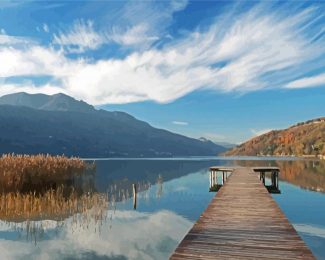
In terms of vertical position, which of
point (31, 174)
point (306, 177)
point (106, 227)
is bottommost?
point (106, 227)

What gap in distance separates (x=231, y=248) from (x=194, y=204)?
62.4 ft

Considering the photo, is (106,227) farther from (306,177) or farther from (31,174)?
(306,177)

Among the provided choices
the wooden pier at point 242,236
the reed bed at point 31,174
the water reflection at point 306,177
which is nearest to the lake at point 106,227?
the reed bed at point 31,174

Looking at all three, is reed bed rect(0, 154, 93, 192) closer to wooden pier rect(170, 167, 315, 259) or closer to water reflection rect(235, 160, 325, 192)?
wooden pier rect(170, 167, 315, 259)

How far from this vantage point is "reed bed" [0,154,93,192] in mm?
22531

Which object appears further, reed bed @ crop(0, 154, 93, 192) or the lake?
reed bed @ crop(0, 154, 93, 192)

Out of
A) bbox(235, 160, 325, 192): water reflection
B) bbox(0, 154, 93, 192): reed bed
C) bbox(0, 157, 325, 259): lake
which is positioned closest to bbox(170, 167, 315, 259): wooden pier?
bbox(0, 157, 325, 259): lake

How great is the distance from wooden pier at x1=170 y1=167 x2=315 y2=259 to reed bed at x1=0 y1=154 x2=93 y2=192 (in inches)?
566

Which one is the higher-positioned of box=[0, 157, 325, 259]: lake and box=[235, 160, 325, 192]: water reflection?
box=[235, 160, 325, 192]: water reflection

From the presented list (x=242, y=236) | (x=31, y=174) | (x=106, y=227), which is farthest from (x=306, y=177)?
(x=242, y=236)

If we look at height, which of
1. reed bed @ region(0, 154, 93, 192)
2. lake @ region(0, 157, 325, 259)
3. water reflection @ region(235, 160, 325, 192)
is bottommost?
lake @ region(0, 157, 325, 259)

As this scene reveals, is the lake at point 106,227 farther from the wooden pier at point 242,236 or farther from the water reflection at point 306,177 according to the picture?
the water reflection at point 306,177

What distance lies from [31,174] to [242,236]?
1936cm

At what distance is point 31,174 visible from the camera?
24.9 m
